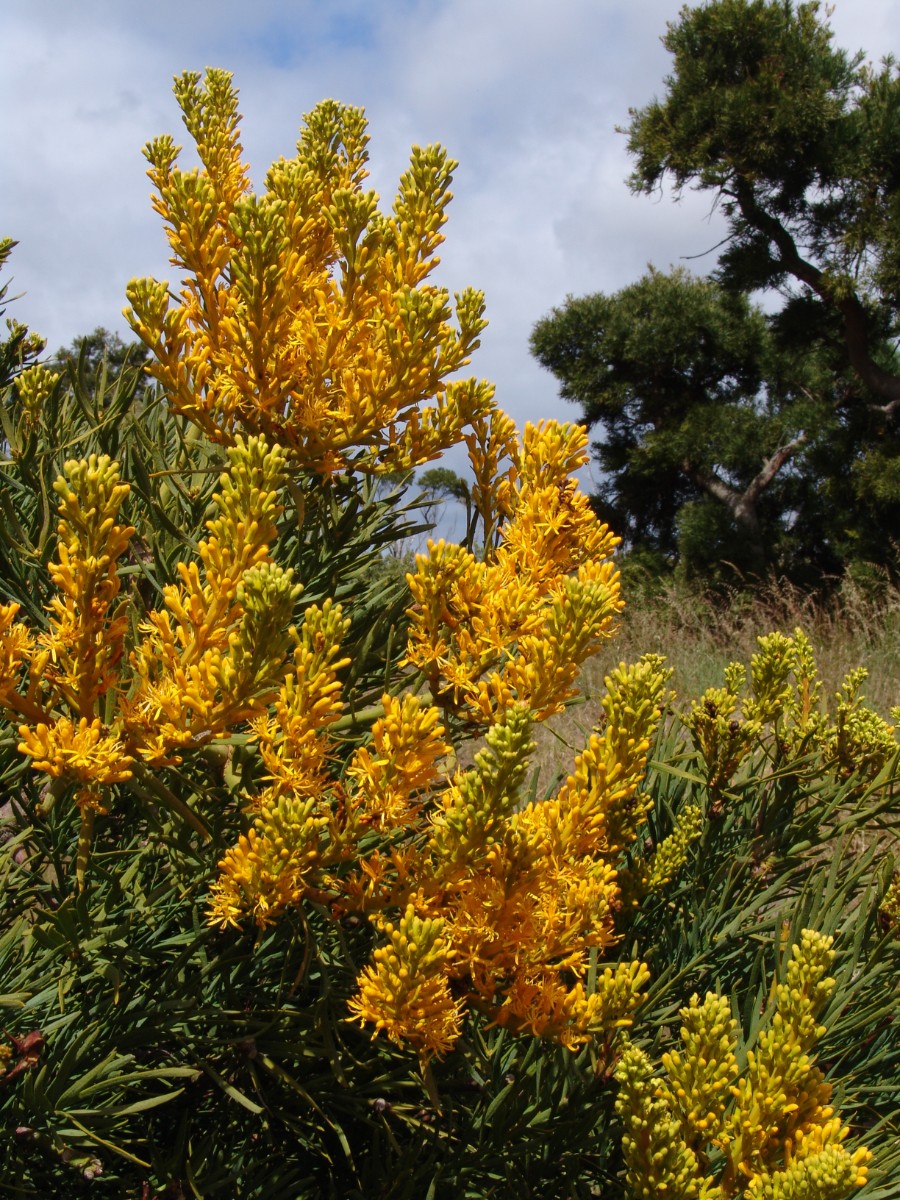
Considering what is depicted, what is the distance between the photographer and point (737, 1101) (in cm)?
63

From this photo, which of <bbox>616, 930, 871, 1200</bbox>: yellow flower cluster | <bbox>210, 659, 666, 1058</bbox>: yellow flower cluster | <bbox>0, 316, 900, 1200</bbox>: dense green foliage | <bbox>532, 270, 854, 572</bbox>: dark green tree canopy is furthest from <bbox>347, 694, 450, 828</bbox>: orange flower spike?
<bbox>532, 270, 854, 572</bbox>: dark green tree canopy

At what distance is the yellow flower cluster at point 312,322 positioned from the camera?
72cm

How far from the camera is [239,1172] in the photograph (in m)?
0.70

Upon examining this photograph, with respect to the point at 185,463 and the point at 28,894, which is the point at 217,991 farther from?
the point at 185,463

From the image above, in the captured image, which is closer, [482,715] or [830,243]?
[482,715]

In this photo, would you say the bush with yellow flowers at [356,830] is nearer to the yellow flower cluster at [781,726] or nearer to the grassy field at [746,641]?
the yellow flower cluster at [781,726]

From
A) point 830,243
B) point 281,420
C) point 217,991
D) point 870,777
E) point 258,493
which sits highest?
point 830,243

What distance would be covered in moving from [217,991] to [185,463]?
51cm

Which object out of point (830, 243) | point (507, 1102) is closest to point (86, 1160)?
point (507, 1102)

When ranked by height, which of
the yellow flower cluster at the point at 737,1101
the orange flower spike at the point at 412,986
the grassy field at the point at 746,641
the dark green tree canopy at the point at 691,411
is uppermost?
the dark green tree canopy at the point at 691,411

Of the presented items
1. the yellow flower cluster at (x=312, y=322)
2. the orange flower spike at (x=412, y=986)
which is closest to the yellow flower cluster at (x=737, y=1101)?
the orange flower spike at (x=412, y=986)

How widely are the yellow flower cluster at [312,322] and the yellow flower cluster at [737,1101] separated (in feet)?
1.55

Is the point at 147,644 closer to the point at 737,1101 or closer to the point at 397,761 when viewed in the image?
the point at 397,761

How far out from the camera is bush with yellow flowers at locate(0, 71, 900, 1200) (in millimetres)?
602
